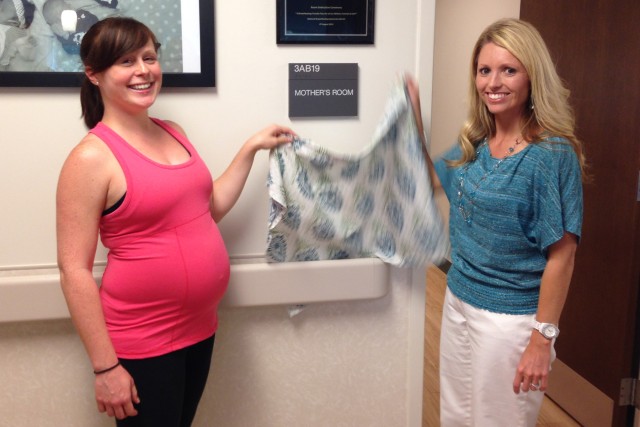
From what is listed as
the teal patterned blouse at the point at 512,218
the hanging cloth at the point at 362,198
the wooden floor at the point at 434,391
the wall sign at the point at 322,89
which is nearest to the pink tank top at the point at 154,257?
the hanging cloth at the point at 362,198

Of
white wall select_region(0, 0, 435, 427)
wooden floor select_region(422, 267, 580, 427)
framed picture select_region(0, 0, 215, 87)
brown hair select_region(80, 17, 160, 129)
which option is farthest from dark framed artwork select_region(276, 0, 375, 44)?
wooden floor select_region(422, 267, 580, 427)

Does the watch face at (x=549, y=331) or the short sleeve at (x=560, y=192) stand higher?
the short sleeve at (x=560, y=192)

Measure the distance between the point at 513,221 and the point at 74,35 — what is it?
1.24 meters

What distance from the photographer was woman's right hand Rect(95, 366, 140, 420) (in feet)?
4.76

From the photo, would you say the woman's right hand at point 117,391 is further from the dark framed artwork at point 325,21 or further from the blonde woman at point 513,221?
the dark framed artwork at point 325,21

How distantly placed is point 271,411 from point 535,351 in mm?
900

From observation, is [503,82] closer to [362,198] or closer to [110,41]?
[362,198]

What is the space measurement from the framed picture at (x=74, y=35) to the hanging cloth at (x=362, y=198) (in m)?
0.36

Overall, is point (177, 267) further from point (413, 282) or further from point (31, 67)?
point (413, 282)

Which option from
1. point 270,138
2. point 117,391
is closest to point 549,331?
point 270,138

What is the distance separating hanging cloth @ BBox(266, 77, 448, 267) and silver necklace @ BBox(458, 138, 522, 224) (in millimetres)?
124

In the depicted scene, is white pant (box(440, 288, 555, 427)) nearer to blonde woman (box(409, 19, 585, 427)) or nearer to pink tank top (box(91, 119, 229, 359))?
blonde woman (box(409, 19, 585, 427))

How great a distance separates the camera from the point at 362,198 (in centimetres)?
186

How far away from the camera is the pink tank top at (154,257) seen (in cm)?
145
